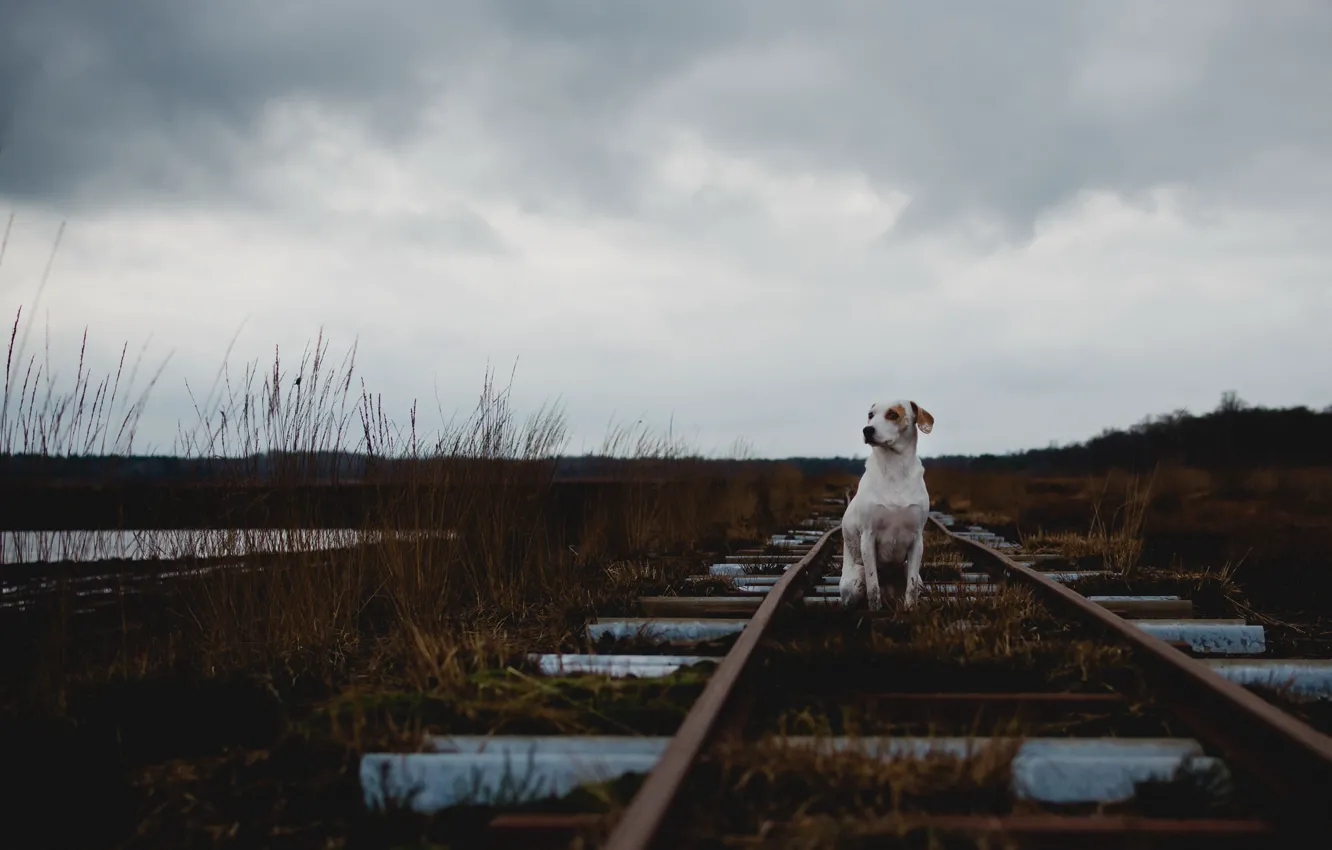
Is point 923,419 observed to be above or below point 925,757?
above

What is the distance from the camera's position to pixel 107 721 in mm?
3309

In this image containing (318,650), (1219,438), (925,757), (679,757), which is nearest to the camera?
(679,757)

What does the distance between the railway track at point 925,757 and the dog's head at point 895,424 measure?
58.6 inches

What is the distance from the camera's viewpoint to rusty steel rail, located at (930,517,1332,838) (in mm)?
2191

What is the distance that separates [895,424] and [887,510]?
46cm

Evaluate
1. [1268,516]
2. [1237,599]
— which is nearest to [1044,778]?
[1237,599]

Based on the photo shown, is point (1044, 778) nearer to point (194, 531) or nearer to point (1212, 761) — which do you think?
point (1212, 761)

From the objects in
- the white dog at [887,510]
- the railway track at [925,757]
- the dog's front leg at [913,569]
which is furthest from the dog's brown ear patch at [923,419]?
the railway track at [925,757]

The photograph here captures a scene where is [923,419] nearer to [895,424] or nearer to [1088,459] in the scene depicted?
[895,424]

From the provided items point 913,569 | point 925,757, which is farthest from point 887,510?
point 925,757

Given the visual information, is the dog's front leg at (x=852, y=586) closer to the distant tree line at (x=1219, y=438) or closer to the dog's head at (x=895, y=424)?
the dog's head at (x=895, y=424)

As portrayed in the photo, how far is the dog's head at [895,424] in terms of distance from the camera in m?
5.16

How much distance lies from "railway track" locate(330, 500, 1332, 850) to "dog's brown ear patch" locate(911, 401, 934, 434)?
1710 mm

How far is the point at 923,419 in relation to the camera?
17.7 feet
